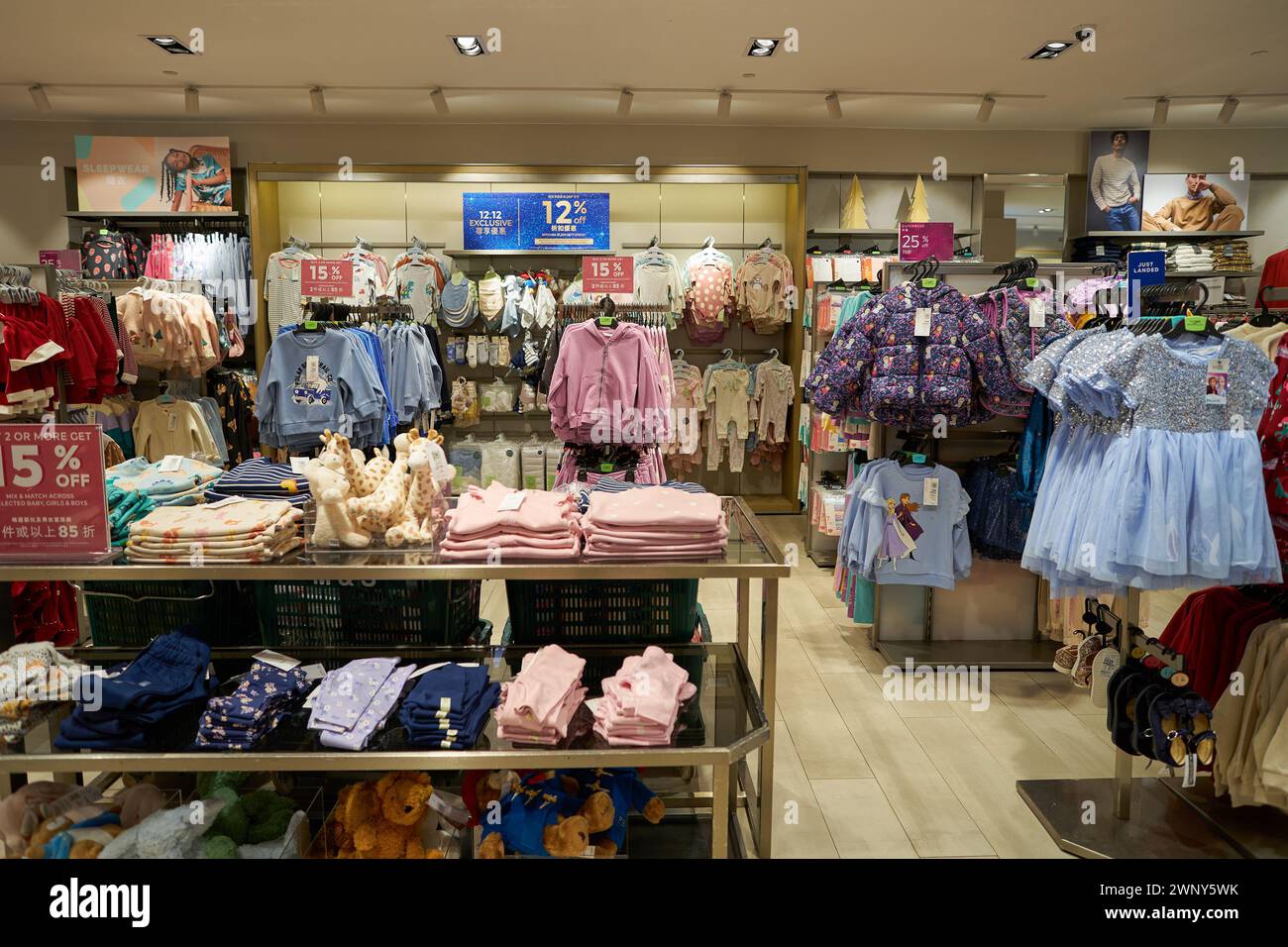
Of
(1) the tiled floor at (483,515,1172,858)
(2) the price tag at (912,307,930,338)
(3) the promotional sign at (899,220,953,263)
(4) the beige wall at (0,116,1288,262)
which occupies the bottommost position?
(1) the tiled floor at (483,515,1172,858)

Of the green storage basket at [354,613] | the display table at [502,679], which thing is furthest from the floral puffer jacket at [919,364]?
the green storage basket at [354,613]

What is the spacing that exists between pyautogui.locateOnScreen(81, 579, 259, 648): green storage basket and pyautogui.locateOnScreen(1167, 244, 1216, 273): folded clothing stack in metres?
7.32

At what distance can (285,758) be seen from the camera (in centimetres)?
198

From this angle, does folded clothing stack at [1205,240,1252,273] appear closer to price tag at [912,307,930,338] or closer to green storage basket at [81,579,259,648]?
price tag at [912,307,930,338]

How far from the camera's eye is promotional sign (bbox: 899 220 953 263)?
4.19 metres

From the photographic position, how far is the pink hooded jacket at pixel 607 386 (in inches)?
153

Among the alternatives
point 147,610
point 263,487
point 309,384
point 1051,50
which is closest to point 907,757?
point 263,487

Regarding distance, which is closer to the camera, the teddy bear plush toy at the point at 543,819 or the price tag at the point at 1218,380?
the teddy bear plush toy at the point at 543,819

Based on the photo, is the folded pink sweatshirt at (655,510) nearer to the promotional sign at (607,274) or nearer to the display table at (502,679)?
the display table at (502,679)

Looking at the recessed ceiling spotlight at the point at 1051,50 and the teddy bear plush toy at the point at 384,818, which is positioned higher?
the recessed ceiling spotlight at the point at 1051,50

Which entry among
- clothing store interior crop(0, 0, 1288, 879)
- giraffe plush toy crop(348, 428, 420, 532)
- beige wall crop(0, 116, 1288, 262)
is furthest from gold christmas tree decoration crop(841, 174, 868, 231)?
giraffe plush toy crop(348, 428, 420, 532)

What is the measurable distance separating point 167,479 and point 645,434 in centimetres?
198

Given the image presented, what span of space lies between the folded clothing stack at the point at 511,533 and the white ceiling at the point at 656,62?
3.20 meters
